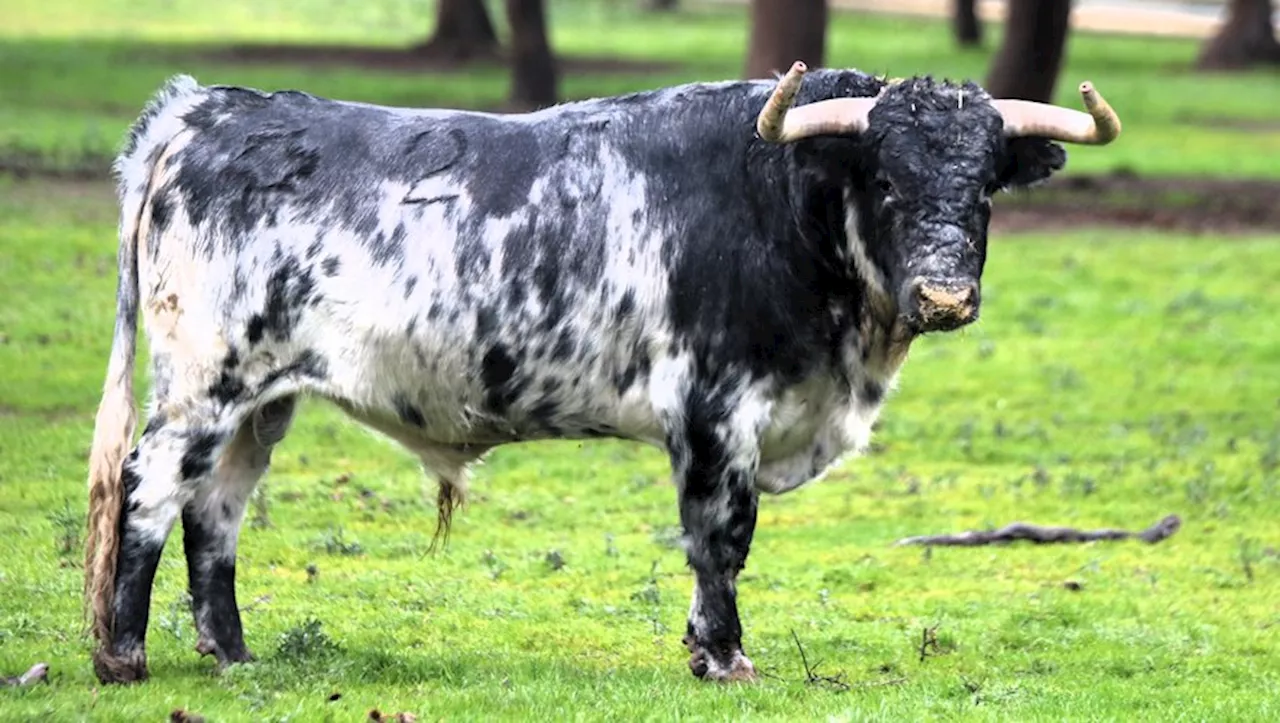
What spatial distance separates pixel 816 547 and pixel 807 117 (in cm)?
457

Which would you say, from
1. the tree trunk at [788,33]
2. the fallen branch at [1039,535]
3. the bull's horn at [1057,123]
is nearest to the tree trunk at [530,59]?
the tree trunk at [788,33]

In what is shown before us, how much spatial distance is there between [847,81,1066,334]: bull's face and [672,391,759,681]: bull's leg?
2.68ft

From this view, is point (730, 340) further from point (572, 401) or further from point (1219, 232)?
point (1219, 232)

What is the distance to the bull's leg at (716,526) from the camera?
8789 millimetres

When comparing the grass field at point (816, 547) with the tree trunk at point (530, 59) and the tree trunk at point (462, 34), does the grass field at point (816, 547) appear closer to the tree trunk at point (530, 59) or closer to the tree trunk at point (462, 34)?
the tree trunk at point (530, 59)

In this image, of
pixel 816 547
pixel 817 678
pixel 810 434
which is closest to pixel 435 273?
pixel 810 434

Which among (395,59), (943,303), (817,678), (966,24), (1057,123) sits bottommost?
(966,24)

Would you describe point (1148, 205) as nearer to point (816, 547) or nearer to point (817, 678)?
point (816, 547)

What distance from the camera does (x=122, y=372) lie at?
906 cm

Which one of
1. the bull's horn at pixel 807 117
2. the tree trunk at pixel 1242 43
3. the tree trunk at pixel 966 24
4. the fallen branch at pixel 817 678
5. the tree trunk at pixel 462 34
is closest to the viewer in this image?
the bull's horn at pixel 807 117

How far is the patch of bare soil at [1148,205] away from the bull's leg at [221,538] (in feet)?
50.1

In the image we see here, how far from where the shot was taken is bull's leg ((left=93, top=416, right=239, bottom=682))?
863cm

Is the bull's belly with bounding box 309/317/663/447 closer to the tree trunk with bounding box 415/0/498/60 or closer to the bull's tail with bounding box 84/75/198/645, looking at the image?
the bull's tail with bounding box 84/75/198/645

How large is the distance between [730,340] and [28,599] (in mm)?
3522
